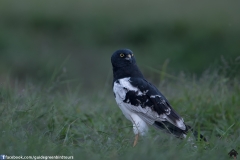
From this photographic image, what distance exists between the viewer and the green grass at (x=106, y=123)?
482 centimetres

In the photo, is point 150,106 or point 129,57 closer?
point 150,106

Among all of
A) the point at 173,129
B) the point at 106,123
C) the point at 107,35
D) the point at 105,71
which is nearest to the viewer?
the point at 173,129

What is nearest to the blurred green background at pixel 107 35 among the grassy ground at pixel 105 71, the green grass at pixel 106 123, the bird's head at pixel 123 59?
the grassy ground at pixel 105 71

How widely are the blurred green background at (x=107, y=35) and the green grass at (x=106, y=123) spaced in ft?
8.77

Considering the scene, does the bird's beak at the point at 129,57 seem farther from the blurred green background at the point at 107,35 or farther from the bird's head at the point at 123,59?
the blurred green background at the point at 107,35

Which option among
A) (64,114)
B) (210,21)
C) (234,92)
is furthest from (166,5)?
(64,114)

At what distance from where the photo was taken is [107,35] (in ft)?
38.7

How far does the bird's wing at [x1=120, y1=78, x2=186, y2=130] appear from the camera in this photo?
5.83 meters

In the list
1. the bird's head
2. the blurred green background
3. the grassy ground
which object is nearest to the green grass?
the grassy ground

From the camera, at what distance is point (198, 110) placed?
6961 mm

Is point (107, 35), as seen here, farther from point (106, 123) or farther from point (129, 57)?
point (129, 57)

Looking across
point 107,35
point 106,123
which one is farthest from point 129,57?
point 107,35

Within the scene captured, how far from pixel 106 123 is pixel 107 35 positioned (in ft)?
17.3

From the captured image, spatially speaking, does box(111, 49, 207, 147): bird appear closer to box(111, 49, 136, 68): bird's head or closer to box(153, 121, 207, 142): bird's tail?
box(153, 121, 207, 142): bird's tail
